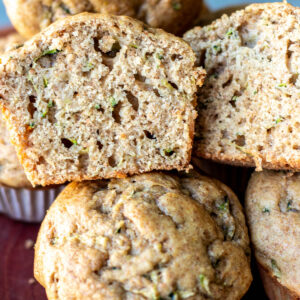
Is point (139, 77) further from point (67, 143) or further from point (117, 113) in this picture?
point (67, 143)

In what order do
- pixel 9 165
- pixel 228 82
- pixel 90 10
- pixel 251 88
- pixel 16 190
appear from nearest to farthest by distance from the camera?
pixel 251 88
pixel 228 82
pixel 90 10
pixel 9 165
pixel 16 190

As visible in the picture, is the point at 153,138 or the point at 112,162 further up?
the point at 153,138

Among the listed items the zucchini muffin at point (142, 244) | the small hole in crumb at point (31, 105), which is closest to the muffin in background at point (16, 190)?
the small hole in crumb at point (31, 105)

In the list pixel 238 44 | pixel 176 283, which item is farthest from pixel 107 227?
pixel 238 44

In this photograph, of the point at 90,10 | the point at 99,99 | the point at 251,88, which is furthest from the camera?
the point at 90,10

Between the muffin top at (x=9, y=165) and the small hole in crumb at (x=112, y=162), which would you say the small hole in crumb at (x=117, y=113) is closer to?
the small hole in crumb at (x=112, y=162)

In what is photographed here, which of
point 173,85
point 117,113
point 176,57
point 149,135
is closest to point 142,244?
point 149,135

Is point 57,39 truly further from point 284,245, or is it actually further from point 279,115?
point 284,245
